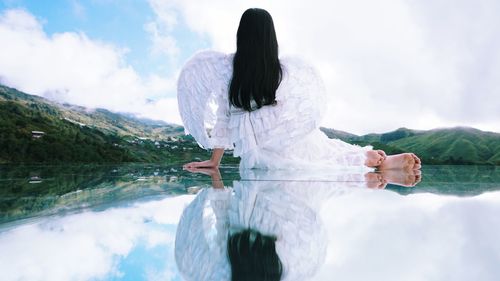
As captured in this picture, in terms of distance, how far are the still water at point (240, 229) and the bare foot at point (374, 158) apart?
5.26 feet

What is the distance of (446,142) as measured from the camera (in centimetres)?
5594

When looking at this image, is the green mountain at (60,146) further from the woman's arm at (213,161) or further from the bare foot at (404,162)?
the bare foot at (404,162)

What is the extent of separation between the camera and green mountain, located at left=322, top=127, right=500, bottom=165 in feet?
165

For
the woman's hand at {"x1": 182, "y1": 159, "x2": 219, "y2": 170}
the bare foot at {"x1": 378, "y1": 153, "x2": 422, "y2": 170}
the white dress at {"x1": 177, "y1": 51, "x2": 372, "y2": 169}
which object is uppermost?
the white dress at {"x1": 177, "y1": 51, "x2": 372, "y2": 169}

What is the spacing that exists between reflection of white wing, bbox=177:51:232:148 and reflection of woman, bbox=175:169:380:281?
1.67m

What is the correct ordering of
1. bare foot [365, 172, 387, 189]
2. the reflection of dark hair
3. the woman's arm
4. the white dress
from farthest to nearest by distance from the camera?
the woman's arm < the white dress < bare foot [365, 172, 387, 189] < the reflection of dark hair

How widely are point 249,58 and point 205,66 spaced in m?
0.37

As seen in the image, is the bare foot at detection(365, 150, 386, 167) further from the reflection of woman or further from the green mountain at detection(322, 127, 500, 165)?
the green mountain at detection(322, 127, 500, 165)

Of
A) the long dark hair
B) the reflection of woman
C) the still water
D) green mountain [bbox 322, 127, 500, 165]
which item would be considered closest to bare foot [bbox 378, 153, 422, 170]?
the long dark hair

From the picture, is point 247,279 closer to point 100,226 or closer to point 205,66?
point 100,226

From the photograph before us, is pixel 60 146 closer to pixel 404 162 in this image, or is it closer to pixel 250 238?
pixel 404 162

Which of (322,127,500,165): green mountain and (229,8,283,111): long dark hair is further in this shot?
(322,127,500,165): green mountain

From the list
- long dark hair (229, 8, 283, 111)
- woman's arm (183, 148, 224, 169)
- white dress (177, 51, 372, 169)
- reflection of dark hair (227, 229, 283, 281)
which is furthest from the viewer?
woman's arm (183, 148, 224, 169)

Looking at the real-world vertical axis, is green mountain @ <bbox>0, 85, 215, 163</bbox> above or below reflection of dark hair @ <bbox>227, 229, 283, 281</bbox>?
above
